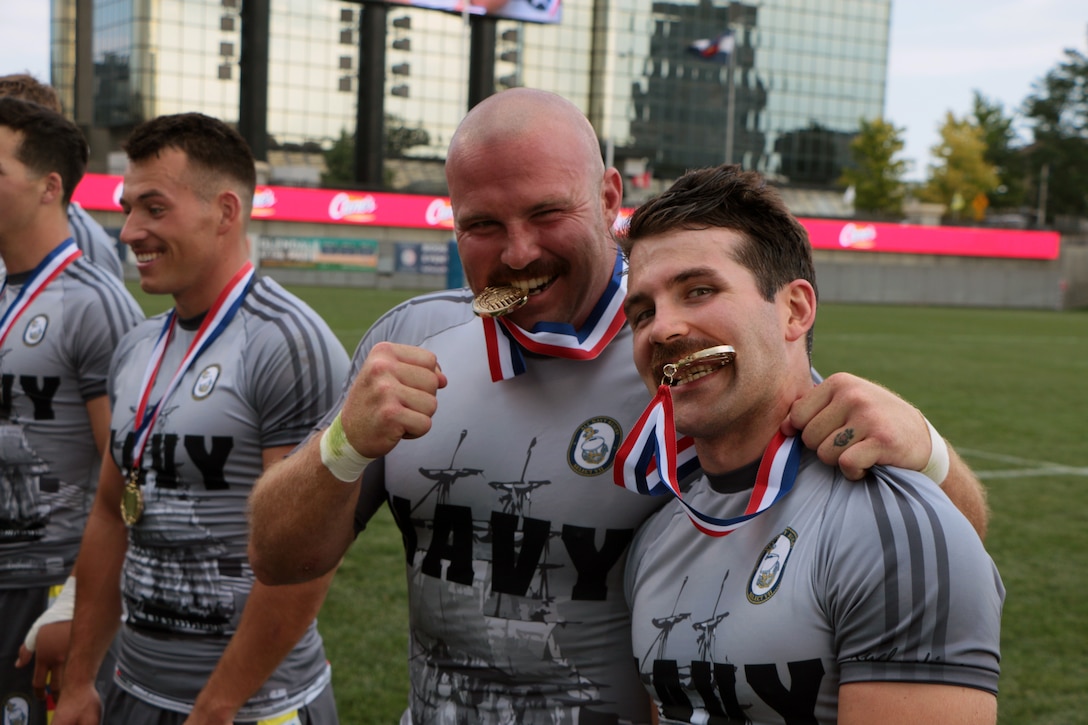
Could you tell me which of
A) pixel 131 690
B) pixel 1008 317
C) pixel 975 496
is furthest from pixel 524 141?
pixel 1008 317

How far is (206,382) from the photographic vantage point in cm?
329

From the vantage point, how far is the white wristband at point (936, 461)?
1.93 metres

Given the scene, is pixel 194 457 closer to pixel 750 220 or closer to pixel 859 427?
pixel 750 220

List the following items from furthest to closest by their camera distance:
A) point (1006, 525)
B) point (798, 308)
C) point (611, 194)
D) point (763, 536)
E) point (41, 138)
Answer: point (1006, 525), point (41, 138), point (611, 194), point (798, 308), point (763, 536)

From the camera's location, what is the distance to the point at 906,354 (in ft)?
73.3

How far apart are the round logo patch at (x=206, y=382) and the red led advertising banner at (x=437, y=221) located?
857 inches

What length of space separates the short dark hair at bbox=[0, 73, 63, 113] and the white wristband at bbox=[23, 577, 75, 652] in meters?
2.55

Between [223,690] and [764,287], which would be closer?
[764,287]

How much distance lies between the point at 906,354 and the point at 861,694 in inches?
859

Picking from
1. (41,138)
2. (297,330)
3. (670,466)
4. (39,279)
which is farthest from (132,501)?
(670,466)

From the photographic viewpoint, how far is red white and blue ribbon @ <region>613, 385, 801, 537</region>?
186 centimetres

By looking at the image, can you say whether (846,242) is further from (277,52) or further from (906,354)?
(277,52)

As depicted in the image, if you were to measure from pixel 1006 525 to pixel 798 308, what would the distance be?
311 inches

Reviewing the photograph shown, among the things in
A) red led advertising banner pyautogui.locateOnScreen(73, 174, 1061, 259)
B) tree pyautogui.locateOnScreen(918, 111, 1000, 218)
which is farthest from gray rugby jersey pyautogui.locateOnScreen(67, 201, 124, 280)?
tree pyautogui.locateOnScreen(918, 111, 1000, 218)
